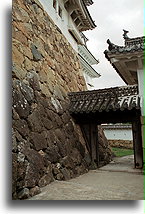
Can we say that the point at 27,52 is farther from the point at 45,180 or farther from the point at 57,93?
the point at 45,180

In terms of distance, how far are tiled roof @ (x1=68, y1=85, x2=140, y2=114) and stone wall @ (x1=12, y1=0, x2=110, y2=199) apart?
0.35 metres

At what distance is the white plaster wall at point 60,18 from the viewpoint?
6.87 meters

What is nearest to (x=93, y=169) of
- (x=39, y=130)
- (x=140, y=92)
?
(x=140, y=92)

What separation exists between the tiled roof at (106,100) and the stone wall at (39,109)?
346 millimetres

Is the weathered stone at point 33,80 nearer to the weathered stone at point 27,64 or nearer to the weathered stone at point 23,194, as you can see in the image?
the weathered stone at point 27,64

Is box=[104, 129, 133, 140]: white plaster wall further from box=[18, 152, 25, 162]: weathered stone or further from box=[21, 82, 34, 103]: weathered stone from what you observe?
box=[18, 152, 25, 162]: weathered stone

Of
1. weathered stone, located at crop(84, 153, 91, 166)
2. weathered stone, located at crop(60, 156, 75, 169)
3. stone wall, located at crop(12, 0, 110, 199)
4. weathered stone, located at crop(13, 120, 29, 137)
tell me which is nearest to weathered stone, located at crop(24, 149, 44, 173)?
stone wall, located at crop(12, 0, 110, 199)

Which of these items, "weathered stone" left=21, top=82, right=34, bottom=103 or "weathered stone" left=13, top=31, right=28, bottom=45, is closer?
"weathered stone" left=21, top=82, right=34, bottom=103

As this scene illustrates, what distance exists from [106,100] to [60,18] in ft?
10.3

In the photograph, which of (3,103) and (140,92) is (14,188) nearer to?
(3,103)

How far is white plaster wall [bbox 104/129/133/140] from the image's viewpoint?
57.2 ft

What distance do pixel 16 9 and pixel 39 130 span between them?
250cm

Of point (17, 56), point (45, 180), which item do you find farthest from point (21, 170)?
point (17, 56)

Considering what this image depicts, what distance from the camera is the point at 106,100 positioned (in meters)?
6.88
